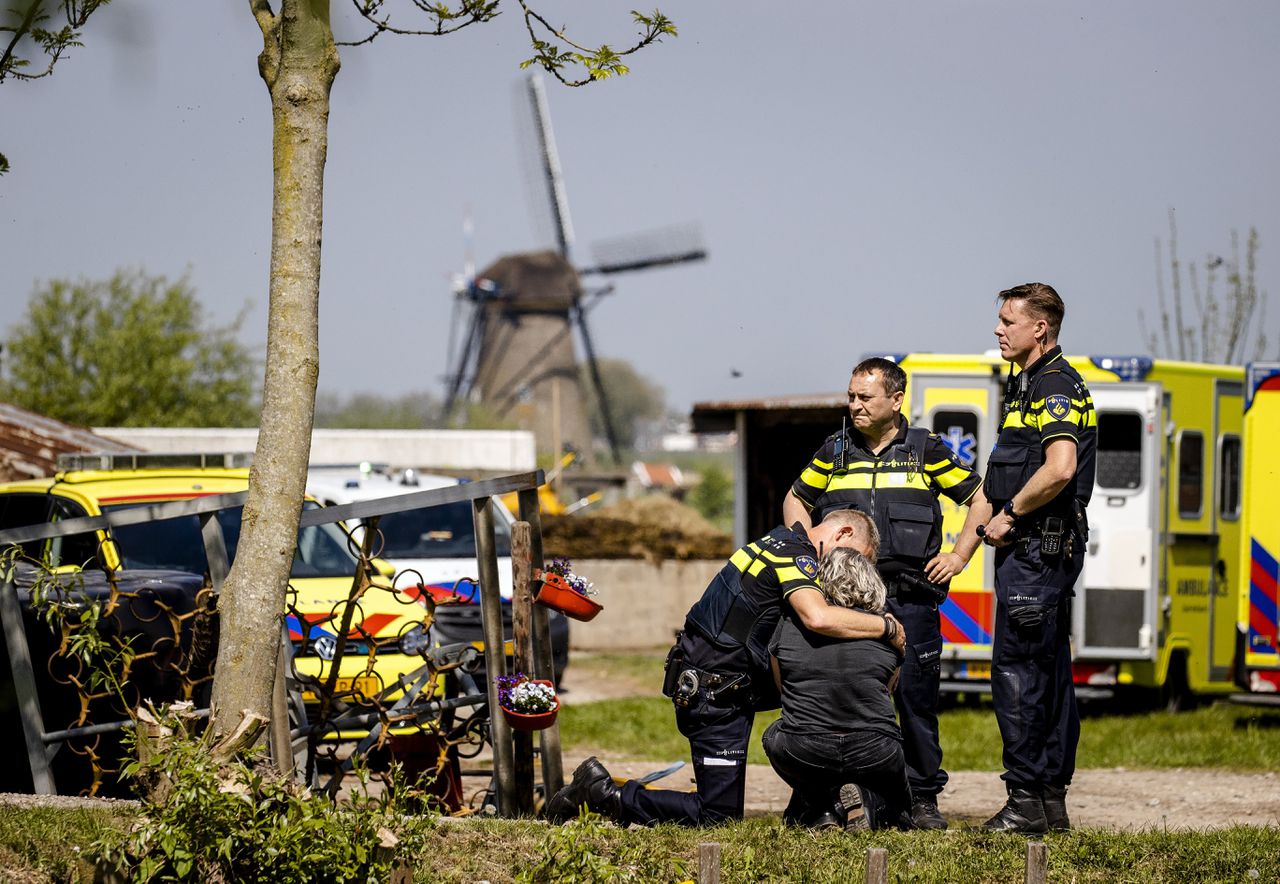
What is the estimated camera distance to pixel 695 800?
18.9ft

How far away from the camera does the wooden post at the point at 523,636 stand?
20.2ft

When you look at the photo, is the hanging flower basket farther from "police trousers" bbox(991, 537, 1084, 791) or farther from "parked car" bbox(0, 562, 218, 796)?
"police trousers" bbox(991, 537, 1084, 791)

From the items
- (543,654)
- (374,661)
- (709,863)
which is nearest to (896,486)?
(543,654)

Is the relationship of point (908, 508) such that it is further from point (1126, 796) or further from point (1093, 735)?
point (1093, 735)

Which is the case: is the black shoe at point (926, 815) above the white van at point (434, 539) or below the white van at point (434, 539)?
below

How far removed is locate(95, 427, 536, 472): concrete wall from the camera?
2800cm

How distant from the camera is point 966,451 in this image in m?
11.8

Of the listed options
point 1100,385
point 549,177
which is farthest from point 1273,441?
point 549,177

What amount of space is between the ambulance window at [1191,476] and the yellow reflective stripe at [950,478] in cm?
603

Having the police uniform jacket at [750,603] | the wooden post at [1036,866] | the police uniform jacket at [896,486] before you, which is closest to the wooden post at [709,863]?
the wooden post at [1036,866]

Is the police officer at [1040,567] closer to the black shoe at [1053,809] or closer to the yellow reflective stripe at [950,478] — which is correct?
the black shoe at [1053,809]

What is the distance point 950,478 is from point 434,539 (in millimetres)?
6204

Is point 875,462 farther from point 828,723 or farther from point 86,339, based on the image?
point 86,339

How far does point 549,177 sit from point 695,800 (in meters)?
56.8
